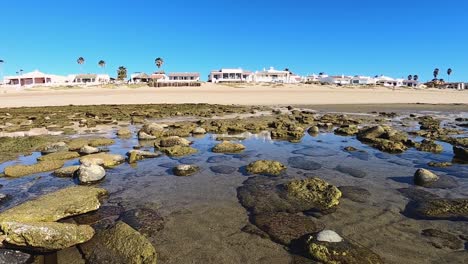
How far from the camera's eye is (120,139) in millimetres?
15164

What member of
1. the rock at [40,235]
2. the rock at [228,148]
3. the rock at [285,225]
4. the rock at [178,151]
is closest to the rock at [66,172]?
the rock at [178,151]

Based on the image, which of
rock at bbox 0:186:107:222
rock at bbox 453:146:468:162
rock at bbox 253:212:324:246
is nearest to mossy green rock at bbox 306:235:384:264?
rock at bbox 253:212:324:246

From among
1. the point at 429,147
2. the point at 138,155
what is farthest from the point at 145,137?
the point at 429,147

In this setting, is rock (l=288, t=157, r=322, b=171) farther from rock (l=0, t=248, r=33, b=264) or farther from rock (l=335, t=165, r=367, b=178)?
rock (l=0, t=248, r=33, b=264)

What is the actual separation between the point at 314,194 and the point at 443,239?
2.47m

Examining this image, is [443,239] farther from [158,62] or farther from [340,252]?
[158,62]

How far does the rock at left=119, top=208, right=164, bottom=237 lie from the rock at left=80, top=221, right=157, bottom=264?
1.84ft

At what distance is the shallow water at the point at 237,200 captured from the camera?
16.5 ft

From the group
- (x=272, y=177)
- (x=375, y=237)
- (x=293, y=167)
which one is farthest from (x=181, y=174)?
(x=375, y=237)

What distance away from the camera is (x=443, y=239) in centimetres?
533

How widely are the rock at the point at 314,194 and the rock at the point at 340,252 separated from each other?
175 cm

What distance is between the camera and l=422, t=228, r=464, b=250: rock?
511 cm

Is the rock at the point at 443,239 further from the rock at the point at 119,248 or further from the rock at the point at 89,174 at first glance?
the rock at the point at 89,174

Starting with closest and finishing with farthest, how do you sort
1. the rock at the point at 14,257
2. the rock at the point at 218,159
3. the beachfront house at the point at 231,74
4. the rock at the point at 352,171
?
the rock at the point at 14,257, the rock at the point at 352,171, the rock at the point at 218,159, the beachfront house at the point at 231,74
